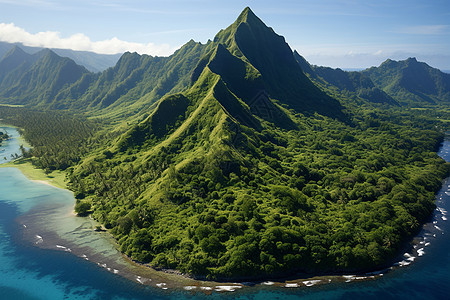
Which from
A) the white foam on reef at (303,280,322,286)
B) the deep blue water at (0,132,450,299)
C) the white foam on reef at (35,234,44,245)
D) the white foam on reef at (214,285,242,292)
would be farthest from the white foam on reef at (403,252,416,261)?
the white foam on reef at (35,234,44,245)

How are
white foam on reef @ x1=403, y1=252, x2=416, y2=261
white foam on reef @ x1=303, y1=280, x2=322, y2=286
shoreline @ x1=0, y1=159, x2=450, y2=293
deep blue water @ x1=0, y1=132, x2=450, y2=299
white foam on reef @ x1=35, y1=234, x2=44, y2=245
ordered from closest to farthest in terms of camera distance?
deep blue water @ x1=0, y1=132, x2=450, y2=299 → shoreline @ x1=0, y1=159, x2=450, y2=293 → white foam on reef @ x1=303, y1=280, x2=322, y2=286 → white foam on reef @ x1=403, y1=252, x2=416, y2=261 → white foam on reef @ x1=35, y1=234, x2=44, y2=245

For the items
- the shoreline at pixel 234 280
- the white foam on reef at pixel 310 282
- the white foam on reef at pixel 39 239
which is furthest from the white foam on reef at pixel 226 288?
the white foam on reef at pixel 39 239

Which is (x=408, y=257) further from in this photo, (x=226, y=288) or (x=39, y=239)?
(x=39, y=239)

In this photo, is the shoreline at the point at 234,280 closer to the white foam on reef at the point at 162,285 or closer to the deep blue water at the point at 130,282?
the white foam on reef at the point at 162,285

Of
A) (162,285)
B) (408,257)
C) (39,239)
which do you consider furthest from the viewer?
(39,239)

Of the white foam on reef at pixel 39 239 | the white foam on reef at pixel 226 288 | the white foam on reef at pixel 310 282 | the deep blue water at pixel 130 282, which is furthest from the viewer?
the white foam on reef at pixel 39 239

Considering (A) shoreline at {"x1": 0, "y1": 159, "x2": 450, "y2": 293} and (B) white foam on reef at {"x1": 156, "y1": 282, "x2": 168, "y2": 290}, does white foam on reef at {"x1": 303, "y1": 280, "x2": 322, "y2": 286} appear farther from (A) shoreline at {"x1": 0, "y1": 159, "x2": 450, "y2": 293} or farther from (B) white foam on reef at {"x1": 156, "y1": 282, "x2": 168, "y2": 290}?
(B) white foam on reef at {"x1": 156, "y1": 282, "x2": 168, "y2": 290}

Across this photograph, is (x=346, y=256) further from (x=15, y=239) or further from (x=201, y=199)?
(x=15, y=239)

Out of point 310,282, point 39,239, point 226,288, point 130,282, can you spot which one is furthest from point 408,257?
point 39,239
